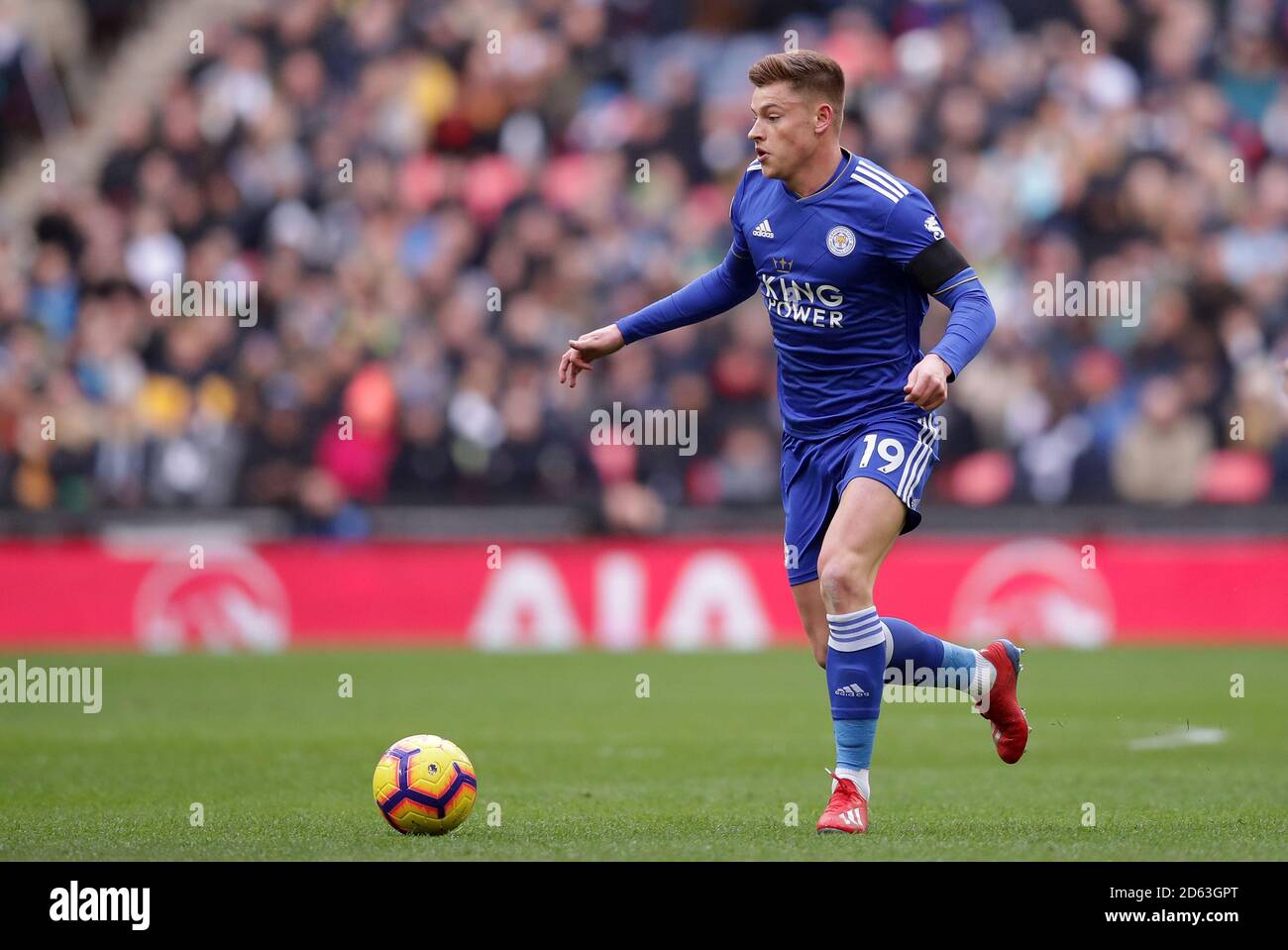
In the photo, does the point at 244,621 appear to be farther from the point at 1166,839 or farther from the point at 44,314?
the point at 1166,839

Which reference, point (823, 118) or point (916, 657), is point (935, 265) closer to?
point (823, 118)

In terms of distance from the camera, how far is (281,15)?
2206 cm

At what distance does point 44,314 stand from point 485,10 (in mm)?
5803

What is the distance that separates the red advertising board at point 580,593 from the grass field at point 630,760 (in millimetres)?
686

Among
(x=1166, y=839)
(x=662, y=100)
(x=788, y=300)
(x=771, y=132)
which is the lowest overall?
(x=1166, y=839)

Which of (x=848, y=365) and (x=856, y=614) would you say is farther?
(x=848, y=365)

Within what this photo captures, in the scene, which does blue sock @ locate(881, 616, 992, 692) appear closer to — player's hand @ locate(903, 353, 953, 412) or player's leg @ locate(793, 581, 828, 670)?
player's leg @ locate(793, 581, 828, 670)

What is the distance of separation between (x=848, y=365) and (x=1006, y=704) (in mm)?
1494

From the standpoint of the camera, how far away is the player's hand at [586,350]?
7.95 m

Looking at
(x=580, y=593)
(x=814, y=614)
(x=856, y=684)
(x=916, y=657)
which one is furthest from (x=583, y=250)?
(x=856, y=684)

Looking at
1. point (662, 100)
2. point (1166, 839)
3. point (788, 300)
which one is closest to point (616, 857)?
point (1166, 839)

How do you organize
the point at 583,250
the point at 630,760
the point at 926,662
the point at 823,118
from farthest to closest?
the point at 583,250 < the point at 630,760 < the point at 926,662 < the point at 823,118

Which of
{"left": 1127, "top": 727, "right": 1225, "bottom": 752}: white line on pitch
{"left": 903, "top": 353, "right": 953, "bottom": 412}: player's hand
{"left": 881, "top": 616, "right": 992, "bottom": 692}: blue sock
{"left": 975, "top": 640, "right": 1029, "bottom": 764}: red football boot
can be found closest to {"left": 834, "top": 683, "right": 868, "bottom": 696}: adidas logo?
{"left": 881, "top": 616, "right": 992, "bottom": 692}: blue sock

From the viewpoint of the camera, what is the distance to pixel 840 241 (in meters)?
7.43
